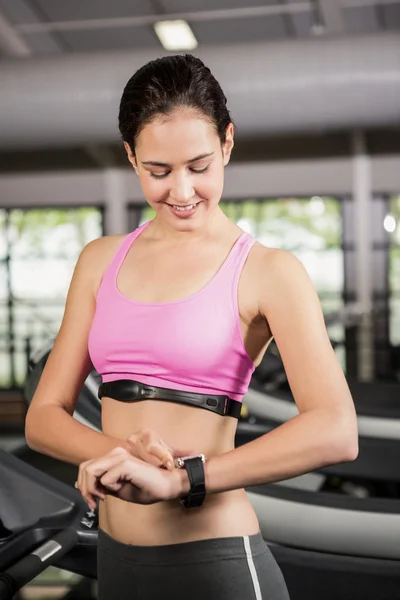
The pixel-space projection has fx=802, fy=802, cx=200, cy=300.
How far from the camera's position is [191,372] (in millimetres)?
806

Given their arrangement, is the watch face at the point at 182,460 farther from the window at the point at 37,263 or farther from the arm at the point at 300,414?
the window at the point at 37,263

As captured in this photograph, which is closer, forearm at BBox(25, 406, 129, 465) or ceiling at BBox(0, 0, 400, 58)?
forearm at BBox(25, 406, 129, 465)

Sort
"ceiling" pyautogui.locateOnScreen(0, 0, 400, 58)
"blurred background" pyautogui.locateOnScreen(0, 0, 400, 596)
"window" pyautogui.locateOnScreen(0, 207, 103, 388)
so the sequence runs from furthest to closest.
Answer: "window" pyautogui.locateOnScreen(0, 207, 103, 388)
"blurred background" pyautogui.locateOnScreen(0, 0, 400, 596)
"ceiling" pyautogui.locateOnScreen(0, 0, 400, 58)

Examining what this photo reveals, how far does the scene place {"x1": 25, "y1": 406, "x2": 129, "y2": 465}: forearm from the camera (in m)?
0.81

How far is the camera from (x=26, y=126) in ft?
16.0

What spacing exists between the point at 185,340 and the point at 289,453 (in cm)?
15

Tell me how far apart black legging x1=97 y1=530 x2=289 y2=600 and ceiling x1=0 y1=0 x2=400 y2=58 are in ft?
16.9

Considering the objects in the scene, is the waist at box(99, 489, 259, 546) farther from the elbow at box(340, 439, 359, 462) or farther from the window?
the window

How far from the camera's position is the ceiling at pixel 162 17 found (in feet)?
19.0

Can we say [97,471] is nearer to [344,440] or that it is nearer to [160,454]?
[160,454]

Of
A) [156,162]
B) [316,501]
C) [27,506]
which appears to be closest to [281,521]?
[316,501]

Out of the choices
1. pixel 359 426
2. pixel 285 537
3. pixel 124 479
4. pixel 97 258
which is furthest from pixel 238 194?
pixel 124 479

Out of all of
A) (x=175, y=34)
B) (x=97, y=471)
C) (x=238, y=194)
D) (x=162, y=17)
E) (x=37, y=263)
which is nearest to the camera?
(x=97, y=471)

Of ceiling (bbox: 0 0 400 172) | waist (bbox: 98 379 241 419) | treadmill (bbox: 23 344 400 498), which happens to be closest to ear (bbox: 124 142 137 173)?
waist (bbox: 98 379 241 419)
